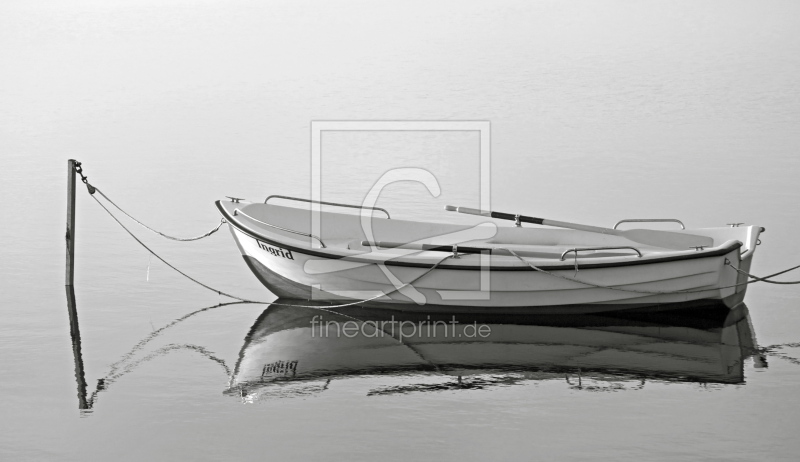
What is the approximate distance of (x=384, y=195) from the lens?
19844 millimetres

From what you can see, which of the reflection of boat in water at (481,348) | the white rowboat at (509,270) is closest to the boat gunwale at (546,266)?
the white rowboat at (509,270)

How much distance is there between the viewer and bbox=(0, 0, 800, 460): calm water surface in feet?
28.4

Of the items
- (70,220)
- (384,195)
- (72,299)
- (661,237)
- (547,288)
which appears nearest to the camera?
(547,288)

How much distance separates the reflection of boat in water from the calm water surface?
0.04 m

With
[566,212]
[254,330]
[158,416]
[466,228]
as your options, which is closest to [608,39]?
[566,212]

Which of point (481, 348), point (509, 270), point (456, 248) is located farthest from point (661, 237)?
point (481, 348)

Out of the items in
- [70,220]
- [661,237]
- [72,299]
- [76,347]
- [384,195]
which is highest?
[384,195]

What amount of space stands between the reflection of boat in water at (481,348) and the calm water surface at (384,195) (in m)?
0.04

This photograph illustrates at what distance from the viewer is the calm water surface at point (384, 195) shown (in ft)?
28.4

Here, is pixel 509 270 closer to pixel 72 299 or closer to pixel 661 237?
pixel 661 237

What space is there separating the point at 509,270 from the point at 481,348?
103 cm

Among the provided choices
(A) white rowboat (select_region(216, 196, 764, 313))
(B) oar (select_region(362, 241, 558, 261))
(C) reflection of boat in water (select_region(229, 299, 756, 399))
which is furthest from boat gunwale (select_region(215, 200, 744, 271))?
(C) reflection of boat in water (select_region(229, 299, 756, 399))

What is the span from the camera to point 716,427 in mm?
8539

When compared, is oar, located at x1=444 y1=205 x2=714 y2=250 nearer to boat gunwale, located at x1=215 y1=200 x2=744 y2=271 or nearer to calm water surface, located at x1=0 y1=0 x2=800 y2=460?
boat gunwale, located at x1=215 y1=200 x2=744 y2=271
